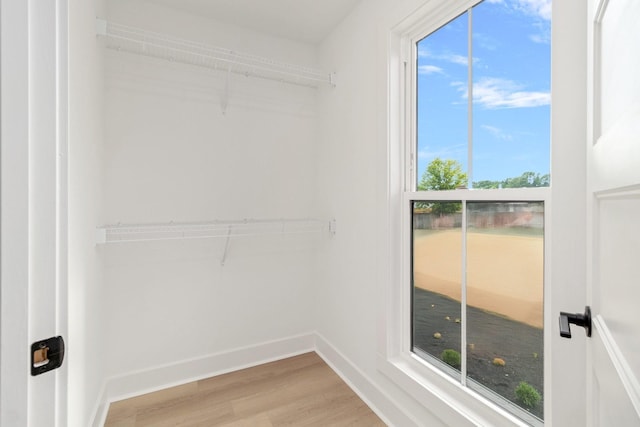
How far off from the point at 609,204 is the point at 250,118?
1998 mm

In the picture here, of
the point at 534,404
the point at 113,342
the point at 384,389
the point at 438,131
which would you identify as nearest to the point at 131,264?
the point at 113,342

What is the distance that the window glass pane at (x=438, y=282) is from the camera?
4.48 ft

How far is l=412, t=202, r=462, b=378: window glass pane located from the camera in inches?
53.7

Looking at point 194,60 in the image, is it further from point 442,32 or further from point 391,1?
point 442,32

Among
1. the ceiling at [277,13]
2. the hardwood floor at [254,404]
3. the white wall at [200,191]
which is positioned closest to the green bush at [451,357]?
the hardwood floor at [254,404]

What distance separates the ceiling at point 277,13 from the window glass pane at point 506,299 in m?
1.56

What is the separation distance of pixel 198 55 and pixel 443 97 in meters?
1.45

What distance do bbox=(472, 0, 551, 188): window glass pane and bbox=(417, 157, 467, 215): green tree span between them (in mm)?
86

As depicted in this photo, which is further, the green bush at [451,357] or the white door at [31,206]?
the green bush at [451,357]

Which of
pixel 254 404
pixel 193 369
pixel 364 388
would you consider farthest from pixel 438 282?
pixel 193 369

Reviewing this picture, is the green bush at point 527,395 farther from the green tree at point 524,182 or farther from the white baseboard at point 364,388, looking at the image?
the green tree at point 524,182

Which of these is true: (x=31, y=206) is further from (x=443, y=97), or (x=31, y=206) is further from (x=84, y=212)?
(x=443, y=97)

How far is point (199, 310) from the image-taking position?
1979mm

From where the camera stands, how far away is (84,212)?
4.05 feet
